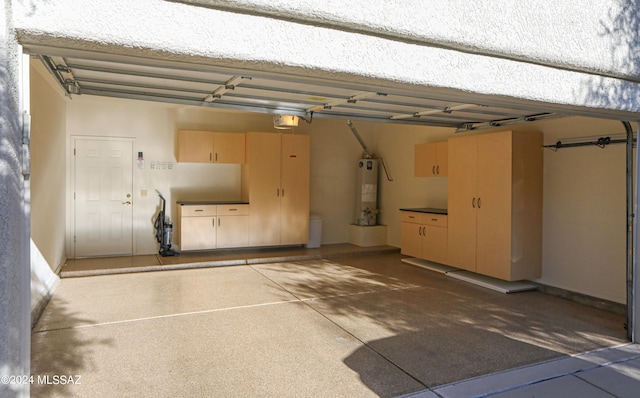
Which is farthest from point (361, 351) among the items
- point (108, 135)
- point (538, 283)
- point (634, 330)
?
point (108, 135)

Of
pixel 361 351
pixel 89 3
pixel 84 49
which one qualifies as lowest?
pixel 361 351

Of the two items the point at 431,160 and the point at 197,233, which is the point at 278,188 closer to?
the point at 197,233

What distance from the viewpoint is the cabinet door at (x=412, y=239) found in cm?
785

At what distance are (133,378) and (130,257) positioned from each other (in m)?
5.02

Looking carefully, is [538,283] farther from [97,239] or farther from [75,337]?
[97,239]

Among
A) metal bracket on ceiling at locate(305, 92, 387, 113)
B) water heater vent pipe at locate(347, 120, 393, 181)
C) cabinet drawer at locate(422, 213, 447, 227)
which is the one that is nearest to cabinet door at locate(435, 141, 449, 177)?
cabinet drawer at locate(422, 213, 447, 227)

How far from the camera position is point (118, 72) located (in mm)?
4082

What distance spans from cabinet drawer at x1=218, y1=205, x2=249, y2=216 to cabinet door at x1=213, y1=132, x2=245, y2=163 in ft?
2.87

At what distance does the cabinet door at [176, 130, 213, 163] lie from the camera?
8.18 m

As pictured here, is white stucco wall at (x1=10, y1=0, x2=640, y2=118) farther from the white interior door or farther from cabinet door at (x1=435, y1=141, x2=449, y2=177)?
the white interior door

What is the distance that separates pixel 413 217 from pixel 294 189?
2421 millimetres

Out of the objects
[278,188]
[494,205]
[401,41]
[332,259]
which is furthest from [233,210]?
[401,41]

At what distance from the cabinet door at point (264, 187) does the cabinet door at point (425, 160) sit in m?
2.64

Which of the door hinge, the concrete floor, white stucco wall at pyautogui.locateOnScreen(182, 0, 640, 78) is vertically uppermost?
white stucco wall at pyautogui.locateOnScreen(182, 0, 640, 78)
